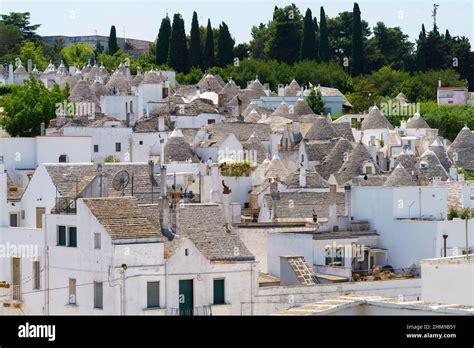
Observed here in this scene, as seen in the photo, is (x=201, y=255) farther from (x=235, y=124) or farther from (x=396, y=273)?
(x=235, y=124)

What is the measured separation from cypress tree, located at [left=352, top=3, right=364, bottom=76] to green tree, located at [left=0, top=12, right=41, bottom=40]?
71.4 feet

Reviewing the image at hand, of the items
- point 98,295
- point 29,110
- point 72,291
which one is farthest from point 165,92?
point 98,295

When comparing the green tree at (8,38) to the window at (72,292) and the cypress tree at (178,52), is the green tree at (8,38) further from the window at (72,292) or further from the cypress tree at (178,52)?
the window at (72,292)

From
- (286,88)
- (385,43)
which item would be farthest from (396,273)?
(385,43)

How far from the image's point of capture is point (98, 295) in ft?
86.4

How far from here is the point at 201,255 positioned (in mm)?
27672

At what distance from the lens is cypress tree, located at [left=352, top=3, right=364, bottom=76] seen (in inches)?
3568

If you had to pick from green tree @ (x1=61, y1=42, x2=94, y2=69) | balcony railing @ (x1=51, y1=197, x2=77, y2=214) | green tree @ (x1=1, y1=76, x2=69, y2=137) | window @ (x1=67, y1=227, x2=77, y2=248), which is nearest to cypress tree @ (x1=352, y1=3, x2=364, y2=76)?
green tree @ (x1=61, y1=42, x2=94, y2=69)

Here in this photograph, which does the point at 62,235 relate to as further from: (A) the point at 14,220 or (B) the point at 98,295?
(A) the point at 14,220

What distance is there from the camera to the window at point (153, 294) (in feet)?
85.9

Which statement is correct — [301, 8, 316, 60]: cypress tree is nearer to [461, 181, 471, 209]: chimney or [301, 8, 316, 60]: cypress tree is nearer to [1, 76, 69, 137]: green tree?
[1, 76, 69, 137]: green tree

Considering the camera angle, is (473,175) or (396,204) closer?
(396,204)

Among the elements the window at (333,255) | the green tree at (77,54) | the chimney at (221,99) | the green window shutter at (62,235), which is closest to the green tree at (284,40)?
the green tree at (77,54)
